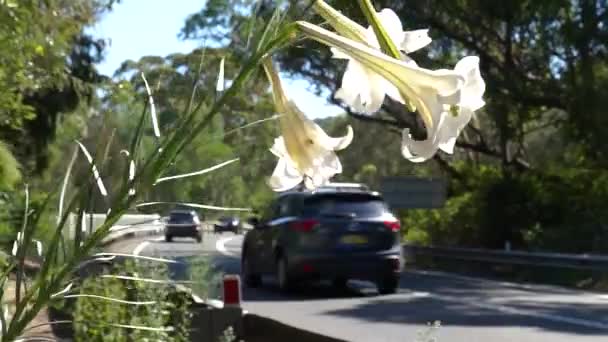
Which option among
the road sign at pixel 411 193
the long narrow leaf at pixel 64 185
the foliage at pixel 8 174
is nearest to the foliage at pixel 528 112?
the road sign at pixel 411 193

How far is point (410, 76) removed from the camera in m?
1.84

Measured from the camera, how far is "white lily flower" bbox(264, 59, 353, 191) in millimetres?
2002

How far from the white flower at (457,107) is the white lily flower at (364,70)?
8 centimetres

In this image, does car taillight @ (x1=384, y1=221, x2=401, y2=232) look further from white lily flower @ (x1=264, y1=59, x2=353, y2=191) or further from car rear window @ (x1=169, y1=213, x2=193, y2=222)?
white lily flower @ (x1=264, y1=59, x2=353, y2=191)

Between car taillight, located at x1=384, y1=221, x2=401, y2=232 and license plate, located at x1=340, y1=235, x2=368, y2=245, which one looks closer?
license plate, located at x1=340, y1=235, x2=368, y2=245

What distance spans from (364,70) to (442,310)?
53.1 feet

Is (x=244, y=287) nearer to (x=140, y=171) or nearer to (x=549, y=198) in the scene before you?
(x=549, y=198)

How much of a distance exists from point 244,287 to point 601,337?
949 cm

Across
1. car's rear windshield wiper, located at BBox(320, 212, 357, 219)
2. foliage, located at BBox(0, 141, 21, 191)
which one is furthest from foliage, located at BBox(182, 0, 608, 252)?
foliage, located at BBox(0, 141, 21, 191)

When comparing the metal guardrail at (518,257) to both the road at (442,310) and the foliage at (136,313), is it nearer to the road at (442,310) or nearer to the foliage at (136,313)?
the road at (442,310)

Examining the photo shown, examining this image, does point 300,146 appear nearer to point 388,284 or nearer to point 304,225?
point 304,225

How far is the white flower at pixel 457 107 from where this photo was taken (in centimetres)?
182

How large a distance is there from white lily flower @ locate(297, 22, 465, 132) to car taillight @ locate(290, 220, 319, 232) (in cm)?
1793

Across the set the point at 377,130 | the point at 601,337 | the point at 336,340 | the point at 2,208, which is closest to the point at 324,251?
the point at 601,337
